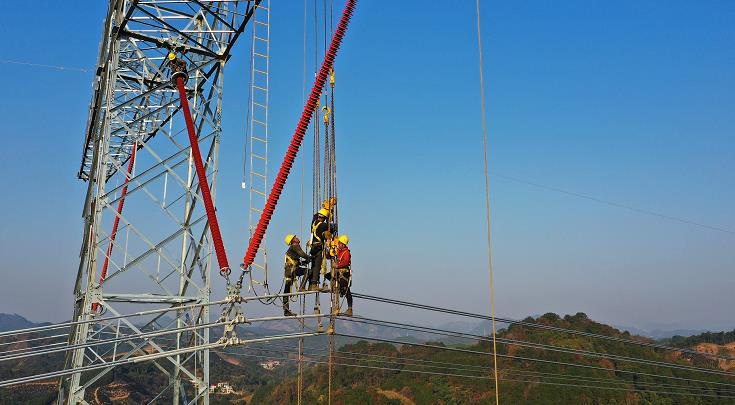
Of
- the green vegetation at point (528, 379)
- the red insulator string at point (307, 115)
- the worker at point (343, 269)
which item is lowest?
the green vegetation at point (528, 379)

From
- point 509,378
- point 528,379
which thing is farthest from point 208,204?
point 528,379

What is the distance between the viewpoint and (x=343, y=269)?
12539mm

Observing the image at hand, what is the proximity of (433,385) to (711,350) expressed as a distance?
204 ft

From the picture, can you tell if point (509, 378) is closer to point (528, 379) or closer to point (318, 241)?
point (528, 379)

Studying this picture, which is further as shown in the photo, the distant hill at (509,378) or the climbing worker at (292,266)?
the distant hill at (509,378)

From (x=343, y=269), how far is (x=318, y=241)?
2.94 ft

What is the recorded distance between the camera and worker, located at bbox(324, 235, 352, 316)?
40.9 ft

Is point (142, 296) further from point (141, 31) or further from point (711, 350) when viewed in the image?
point (711, 350)

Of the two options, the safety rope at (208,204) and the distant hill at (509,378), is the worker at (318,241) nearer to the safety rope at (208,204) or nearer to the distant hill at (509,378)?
the safety rope at (208,204)

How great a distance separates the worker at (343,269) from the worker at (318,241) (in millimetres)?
266

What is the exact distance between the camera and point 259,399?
4633 inches

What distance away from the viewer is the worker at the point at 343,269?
1248cm

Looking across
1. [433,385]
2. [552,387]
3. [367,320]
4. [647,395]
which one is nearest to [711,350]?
[647,395]

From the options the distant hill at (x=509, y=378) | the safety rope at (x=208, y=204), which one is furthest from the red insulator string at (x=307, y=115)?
the distant hill at (x=509, y=378)
